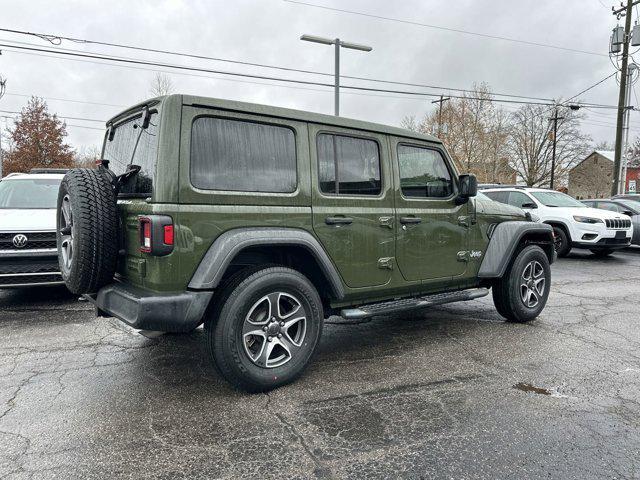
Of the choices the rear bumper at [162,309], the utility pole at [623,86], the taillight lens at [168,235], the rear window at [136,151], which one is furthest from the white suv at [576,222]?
the utility pole at [623,86]

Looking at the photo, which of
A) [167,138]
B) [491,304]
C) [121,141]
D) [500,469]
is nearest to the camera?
[500,469]

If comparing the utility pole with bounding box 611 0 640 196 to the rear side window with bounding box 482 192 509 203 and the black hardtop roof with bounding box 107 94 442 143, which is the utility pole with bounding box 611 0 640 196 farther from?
the black hardtop roof with bounding box 107 94 442 143

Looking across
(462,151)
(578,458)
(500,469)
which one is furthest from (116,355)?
(462,151)

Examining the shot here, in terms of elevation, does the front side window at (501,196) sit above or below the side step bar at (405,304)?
above

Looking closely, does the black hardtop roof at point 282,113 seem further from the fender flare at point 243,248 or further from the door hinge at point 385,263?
the door hinge at point 385,263

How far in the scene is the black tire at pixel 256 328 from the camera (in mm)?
3062

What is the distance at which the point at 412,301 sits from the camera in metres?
4.22

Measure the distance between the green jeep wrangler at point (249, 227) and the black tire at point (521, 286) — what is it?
1.20 metres

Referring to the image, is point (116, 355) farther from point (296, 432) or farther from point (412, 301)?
point (412, 301)

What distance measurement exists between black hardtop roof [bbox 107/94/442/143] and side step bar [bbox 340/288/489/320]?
1.53 m

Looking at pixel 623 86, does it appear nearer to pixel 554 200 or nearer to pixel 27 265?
pixel 554 200

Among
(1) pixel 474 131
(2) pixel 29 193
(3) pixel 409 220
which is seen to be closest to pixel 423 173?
(3) pixel 409 220

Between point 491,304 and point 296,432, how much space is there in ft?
14.2

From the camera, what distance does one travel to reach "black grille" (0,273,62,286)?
5223mm
